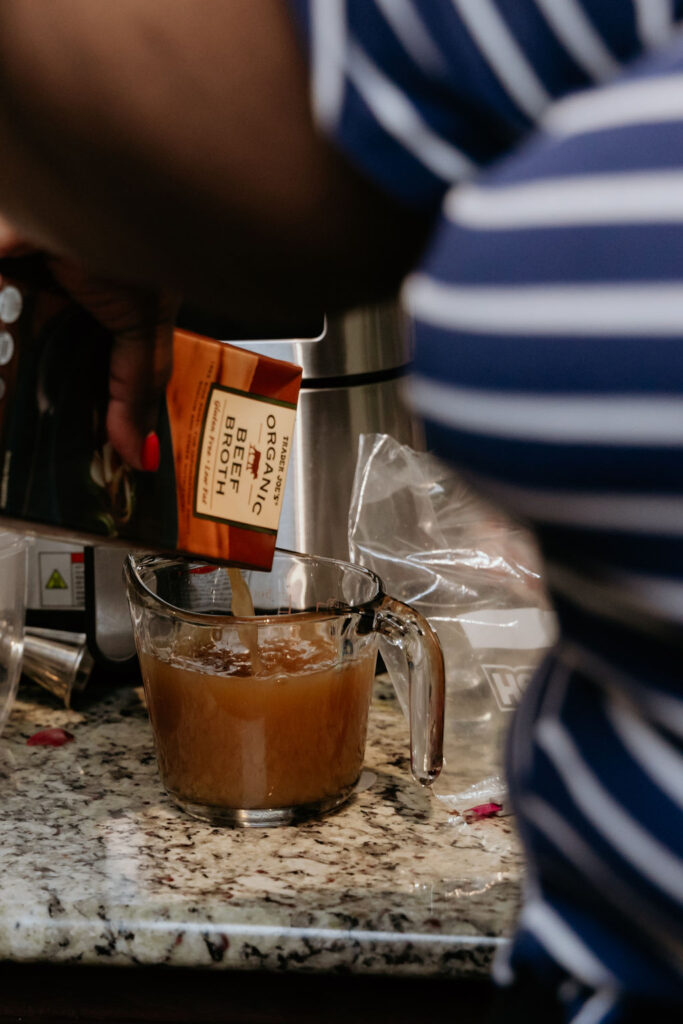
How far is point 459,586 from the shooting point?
2.43ft

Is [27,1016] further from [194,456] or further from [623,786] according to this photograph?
[623,786]

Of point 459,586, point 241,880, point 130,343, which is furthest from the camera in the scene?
point 459,586

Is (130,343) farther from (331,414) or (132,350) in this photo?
(331,414)

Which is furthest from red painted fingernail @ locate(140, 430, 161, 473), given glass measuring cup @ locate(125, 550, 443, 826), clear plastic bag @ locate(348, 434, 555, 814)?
clear plastic bag @ locate(348, 434, 555, 814)

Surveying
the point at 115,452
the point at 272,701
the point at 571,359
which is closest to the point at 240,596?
the point at 272,701

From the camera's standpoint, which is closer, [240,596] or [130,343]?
[130,343]

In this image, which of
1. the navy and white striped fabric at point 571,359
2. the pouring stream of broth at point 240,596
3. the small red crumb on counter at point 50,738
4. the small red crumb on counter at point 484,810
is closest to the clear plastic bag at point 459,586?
the small red crumb on counter at point 484,810

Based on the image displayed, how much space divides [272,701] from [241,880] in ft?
0.32

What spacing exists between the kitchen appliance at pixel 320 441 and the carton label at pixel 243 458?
0.71 ft

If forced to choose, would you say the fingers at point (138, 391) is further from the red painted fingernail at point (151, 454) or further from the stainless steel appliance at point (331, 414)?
the stainless steel appliance at point (331, 414)

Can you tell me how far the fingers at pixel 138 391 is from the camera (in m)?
0.46

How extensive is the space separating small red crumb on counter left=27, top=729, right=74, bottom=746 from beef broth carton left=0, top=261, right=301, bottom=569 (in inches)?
10.1

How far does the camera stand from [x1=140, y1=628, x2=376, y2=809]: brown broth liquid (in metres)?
0.62

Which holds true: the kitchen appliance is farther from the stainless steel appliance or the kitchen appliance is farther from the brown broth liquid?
the brown broth liquid
